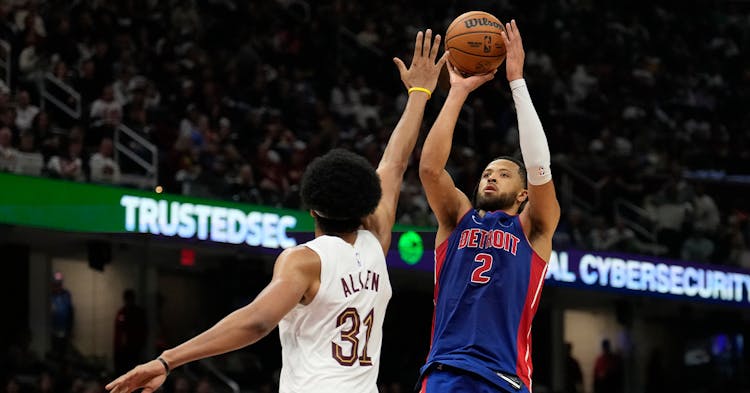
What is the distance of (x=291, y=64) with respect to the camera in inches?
760

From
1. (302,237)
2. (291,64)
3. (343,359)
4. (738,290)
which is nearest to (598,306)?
(738,290)

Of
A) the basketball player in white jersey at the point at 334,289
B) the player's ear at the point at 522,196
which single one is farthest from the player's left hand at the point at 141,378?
the player's ear at the point at 522,196

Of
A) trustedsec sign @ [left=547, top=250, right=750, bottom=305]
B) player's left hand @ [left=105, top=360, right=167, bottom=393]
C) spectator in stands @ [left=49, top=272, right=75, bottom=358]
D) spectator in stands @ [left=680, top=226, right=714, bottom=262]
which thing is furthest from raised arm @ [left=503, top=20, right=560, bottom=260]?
spectator in stands @ [left=680, top=226, right=714, bottom=262]

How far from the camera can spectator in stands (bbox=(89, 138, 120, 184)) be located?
1400 cm

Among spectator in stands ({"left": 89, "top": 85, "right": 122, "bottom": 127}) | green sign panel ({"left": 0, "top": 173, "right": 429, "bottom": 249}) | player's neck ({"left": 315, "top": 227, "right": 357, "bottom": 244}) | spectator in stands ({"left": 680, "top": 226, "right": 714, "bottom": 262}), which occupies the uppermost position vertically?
spectator in stands ({"left": 89, "top": 85, "right": 122, "bottom": 127})

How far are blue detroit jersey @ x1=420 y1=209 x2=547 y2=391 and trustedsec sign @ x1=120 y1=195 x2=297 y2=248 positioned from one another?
8180 mm

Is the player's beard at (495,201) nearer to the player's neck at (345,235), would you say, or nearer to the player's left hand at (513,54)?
the player's left hand at (513,54)

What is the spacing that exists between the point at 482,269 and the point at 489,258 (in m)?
0.06

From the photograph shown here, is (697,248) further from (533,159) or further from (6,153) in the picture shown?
(533,159)

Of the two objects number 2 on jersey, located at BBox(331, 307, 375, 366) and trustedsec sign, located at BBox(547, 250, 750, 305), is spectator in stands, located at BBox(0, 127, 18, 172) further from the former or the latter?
number 2 on jersey, located at BBox(331, 307, 375, 366)

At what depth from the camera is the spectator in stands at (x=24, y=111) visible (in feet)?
46.3

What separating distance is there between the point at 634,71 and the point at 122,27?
10.2m

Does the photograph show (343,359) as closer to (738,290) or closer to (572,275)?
(572,275)

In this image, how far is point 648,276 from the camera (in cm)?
1806
